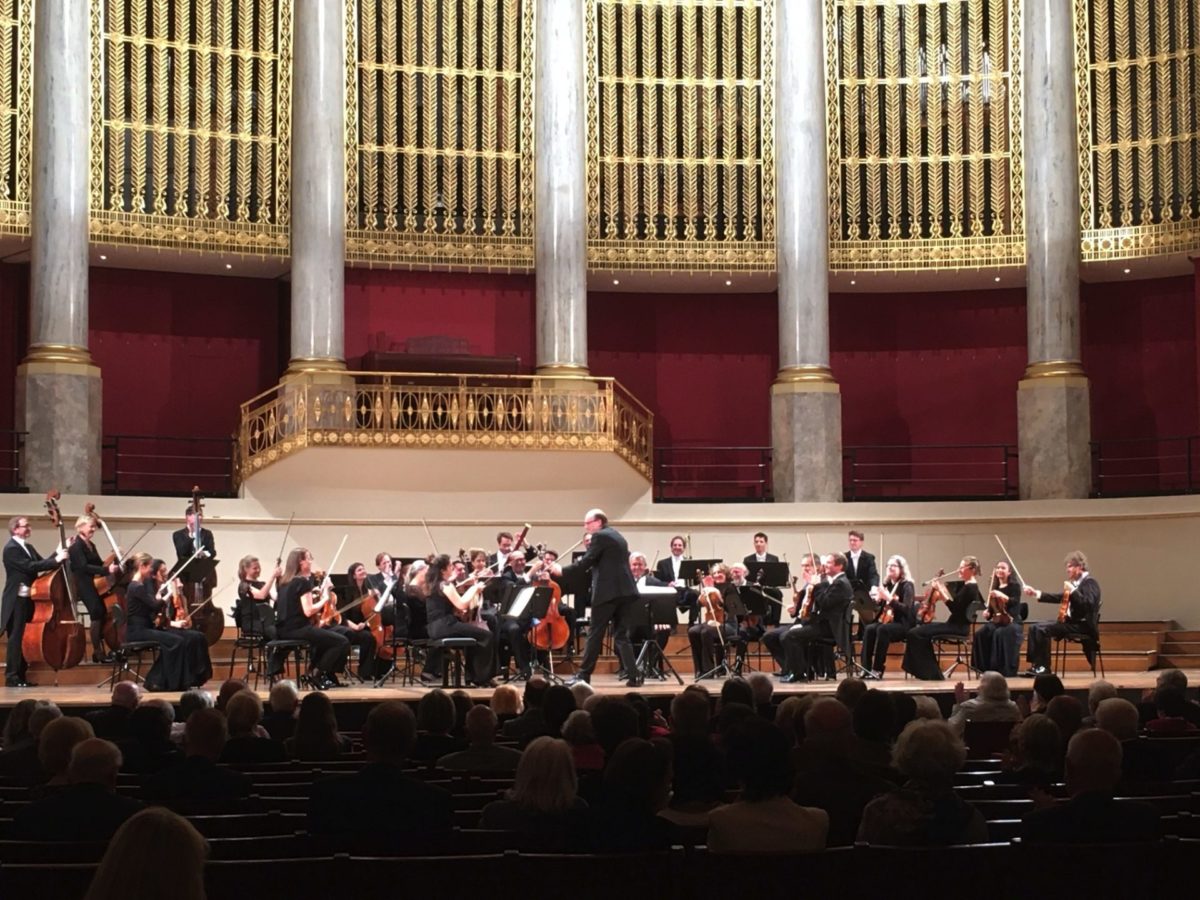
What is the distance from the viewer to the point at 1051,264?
20203 millimetres

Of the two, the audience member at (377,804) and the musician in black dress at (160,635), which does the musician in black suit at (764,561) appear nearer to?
the musician in black dress at (160,635)

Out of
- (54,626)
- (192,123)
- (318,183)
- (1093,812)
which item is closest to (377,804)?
(1093,812)

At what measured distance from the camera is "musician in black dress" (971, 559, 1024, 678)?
1466cm

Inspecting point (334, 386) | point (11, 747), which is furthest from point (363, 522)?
point (11, 747)

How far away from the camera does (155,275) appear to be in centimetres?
2098

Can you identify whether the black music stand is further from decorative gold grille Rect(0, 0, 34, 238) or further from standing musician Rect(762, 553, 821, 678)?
decorative gold grille Rect(0, 0, 34, 238)

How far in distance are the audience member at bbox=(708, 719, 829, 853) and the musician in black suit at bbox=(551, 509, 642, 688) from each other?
832cm

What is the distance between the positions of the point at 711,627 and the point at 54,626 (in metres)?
5.40

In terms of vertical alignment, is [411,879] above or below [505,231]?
below

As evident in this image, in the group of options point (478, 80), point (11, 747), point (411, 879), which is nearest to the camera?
point (411, 879)

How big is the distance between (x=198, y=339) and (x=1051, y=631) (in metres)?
11.1

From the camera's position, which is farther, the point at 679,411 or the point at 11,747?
the point at 679,411

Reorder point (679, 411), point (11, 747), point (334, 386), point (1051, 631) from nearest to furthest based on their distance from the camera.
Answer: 1. point (11, 747)
2. point (1051, 631)
3. point (334, 386)
4. point (679, 411)

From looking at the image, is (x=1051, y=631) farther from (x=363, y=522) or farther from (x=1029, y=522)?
(x=363, y=522)
